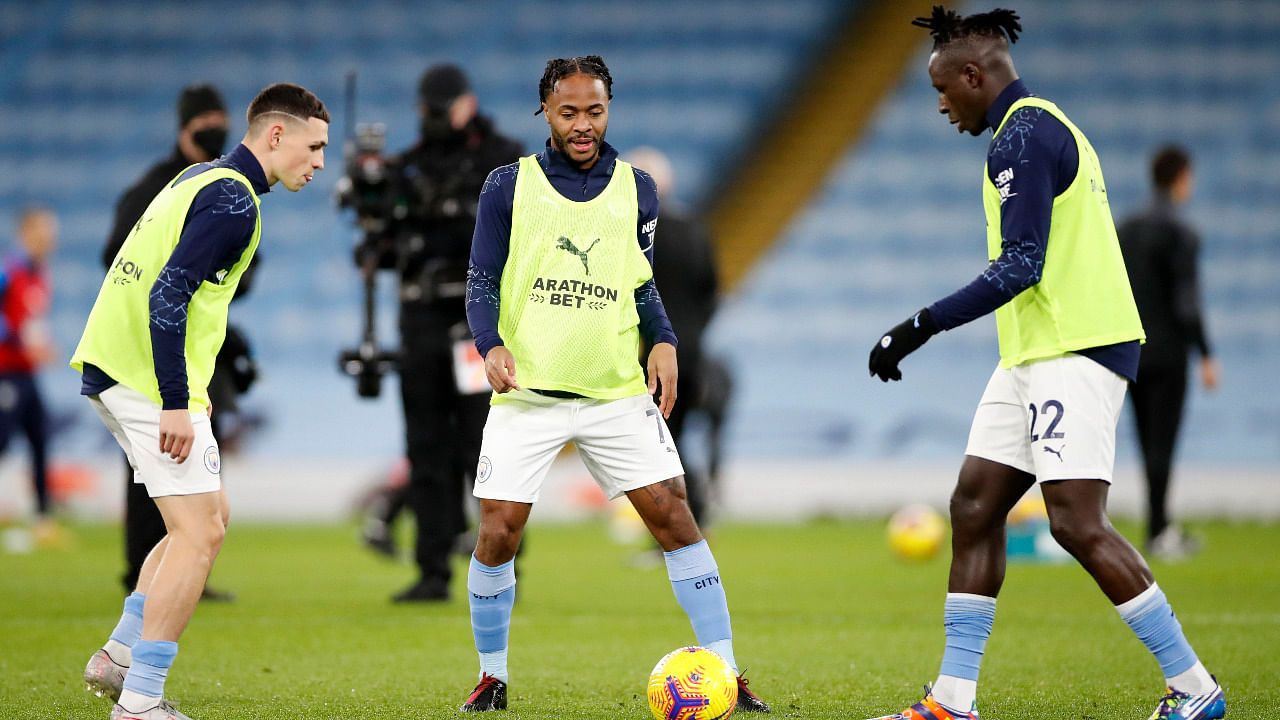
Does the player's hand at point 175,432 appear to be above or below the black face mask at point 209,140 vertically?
below

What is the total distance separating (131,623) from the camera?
451 centimetres

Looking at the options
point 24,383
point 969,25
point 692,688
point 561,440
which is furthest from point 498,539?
point 24,383

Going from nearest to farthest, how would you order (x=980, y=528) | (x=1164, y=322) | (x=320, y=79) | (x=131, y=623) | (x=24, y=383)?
(x=980, y=528) → (x=131, y=623) → (x=1164, y=322) → (x=24, y=383) → (x=320, y=79)

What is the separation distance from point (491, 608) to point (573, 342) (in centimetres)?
87

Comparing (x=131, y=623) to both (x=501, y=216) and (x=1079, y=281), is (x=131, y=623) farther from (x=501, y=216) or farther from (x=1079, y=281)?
(x=1079, y=281)

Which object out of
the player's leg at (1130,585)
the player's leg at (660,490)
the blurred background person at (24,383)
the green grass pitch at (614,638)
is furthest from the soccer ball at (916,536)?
the blurred background person at (24,383)

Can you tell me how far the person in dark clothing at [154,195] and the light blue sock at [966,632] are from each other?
3.49 meters

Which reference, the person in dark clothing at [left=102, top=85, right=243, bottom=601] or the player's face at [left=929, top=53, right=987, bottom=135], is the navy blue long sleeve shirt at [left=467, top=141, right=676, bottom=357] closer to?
the player's face at [left=929, top=53, right=987, bottom=135]

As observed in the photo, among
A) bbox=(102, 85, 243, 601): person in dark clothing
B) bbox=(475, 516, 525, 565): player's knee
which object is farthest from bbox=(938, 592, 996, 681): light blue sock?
bbox=(102, 85, 243, 601): person in dark clothing

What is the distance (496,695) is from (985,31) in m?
2.45

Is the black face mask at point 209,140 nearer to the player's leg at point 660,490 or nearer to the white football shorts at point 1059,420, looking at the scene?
the player's leg at point 660,490

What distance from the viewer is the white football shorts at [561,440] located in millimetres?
4301

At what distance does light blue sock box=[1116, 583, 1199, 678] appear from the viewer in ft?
12.9

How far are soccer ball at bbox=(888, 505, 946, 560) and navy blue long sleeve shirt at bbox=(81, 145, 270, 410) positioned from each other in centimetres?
656
